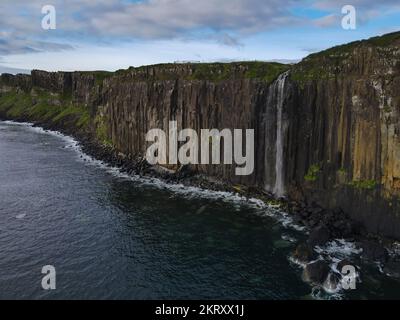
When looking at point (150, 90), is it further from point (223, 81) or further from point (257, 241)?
point (257, 241)

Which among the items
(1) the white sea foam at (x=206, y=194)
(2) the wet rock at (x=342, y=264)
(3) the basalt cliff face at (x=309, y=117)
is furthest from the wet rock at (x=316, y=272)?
(3) the basalt cliff face at (x=309, y=117)

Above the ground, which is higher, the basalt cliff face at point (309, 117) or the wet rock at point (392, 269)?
the basalt cliff face at point (309, 117)

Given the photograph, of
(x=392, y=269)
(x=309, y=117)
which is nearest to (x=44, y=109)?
(x=309, y=117)

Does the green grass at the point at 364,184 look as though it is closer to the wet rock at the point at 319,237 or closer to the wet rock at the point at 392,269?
the wet rock at the point at 319,237

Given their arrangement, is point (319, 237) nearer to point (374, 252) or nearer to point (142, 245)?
point (374, 252)

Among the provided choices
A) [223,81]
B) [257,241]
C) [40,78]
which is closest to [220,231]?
[257,241]

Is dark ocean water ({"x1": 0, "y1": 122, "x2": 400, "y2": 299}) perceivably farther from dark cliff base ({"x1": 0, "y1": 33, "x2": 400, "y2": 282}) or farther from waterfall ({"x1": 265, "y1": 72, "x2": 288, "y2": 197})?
dark cliff base ({"x1": 0, "y1": 33, "x2": 400, "y2": 282})
